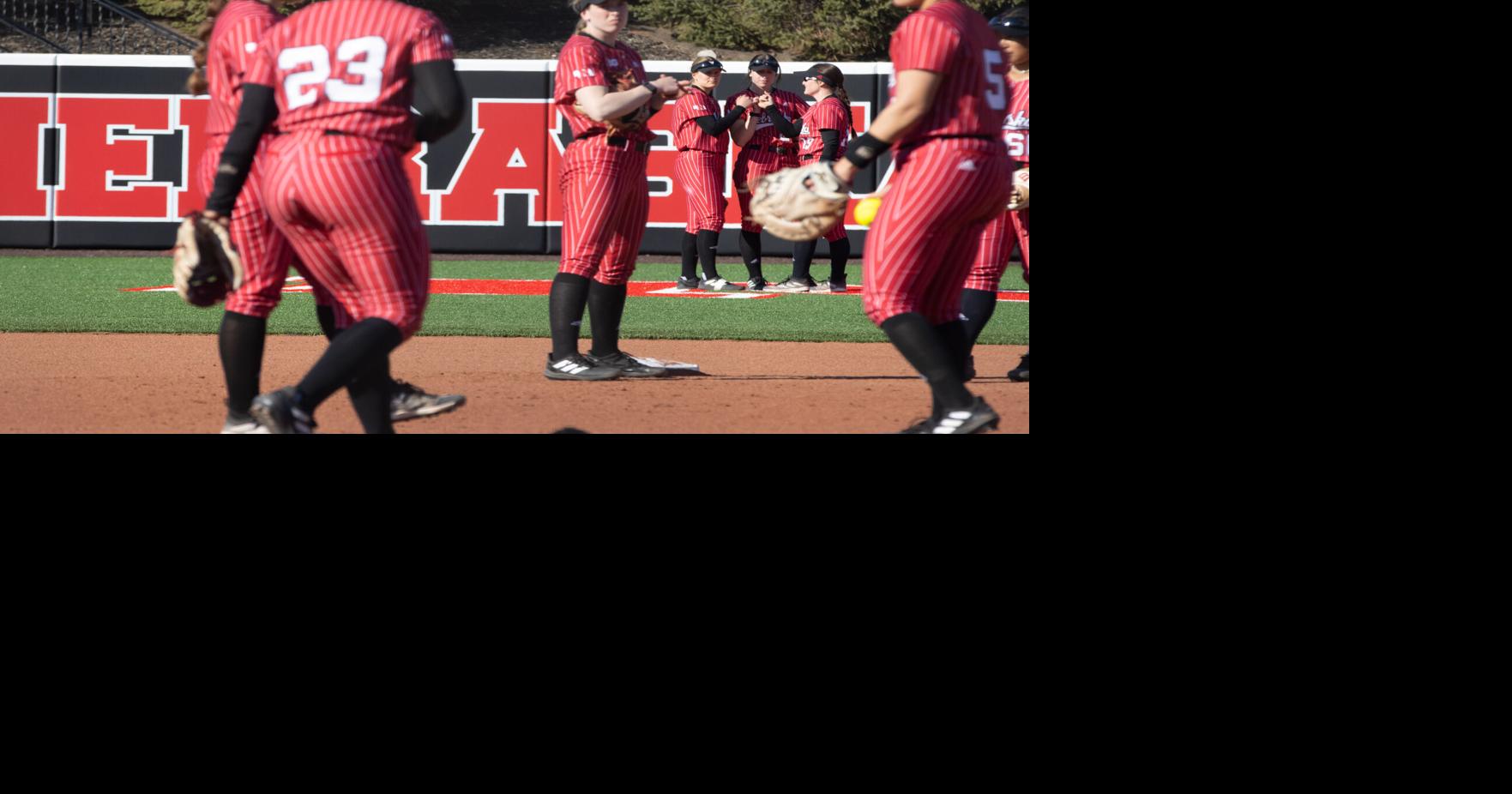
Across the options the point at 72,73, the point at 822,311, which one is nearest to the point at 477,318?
the point at 822,311

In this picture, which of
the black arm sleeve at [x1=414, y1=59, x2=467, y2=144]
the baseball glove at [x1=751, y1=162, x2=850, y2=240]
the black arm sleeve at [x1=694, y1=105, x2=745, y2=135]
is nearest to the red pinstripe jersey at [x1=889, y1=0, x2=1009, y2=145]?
the baseball glove at [x1=751, y1=162, x2=850, y2=240]

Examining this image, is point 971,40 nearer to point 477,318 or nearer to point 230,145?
point 230,145

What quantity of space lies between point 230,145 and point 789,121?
816 cm

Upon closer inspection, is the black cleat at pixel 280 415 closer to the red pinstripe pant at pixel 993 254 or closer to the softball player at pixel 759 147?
the red pinstripe pant at pixel 993 254

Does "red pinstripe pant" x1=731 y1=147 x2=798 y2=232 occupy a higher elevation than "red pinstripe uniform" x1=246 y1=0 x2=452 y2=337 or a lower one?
higher

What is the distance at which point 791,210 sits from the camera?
4.52 meters

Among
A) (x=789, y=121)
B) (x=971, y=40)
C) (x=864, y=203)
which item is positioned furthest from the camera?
(x=789, y=121)

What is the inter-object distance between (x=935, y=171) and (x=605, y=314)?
2.72m

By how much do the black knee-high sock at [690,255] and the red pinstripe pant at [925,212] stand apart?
723 cm

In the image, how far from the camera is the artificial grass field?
862 centimetres

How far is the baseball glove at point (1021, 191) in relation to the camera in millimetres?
6539

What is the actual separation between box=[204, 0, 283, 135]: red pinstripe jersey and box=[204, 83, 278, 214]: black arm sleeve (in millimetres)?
285

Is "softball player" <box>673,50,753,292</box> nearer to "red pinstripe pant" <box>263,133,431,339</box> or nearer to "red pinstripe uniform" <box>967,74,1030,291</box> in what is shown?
"red pinstripe uniform" <box>967,74,1030,291</box>

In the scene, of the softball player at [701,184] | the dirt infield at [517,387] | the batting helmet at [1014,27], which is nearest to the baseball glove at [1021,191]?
the batting helmet at [1014,27]
